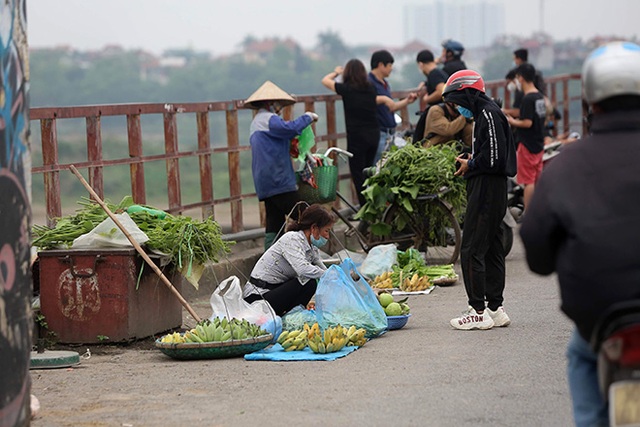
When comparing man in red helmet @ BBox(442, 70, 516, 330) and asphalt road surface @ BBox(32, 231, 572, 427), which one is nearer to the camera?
asphalt road surface @ BBox(32, 231, 572, 427)

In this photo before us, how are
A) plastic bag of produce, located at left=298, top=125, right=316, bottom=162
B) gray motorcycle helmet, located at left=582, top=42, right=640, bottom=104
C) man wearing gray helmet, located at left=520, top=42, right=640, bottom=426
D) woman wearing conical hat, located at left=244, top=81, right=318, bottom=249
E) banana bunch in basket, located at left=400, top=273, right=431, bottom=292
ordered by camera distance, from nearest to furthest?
man wearing gray helmet, located at left=520, top=42, right=640, bottom=426
gray motorcycle helmet, located at left=582, top=42, right=640, bottom=104
banana bunch in basket, located at left=400, top=273, right=431, bottom=292
woman wearing conical hat, located at left=244, top=81, right=318, bottom=249
plastic bag of produce, located at left=298, top=125, right=316, bottom=162

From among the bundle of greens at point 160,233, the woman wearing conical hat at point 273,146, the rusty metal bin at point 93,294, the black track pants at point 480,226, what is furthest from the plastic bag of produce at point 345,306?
the woman wearing conical hat at point 273,146

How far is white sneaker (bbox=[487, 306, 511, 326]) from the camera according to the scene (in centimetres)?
956

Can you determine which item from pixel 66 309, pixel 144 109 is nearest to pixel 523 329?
pixel 66 309

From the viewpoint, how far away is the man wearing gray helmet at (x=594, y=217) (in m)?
4.10

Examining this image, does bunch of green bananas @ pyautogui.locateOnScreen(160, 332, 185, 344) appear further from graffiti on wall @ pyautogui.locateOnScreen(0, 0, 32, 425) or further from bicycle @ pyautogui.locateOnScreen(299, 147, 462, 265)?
bicycle @ pyautogui.locateOnScreen(299, 147, 462, 265)

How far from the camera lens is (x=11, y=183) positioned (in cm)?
544

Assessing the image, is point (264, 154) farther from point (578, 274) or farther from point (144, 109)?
point (578, 274)

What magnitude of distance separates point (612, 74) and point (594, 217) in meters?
0.53

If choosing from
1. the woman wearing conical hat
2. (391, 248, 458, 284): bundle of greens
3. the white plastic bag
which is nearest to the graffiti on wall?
the white plastic bag

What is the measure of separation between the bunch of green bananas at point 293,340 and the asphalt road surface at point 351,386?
1.29 feet

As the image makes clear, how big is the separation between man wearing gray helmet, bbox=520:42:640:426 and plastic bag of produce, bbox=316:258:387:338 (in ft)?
15.9

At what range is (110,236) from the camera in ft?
31.0

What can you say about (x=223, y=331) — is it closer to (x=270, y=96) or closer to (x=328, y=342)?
(x=328, y=342)
